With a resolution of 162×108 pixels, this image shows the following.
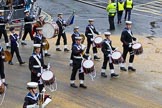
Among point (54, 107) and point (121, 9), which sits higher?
point (121, 9)

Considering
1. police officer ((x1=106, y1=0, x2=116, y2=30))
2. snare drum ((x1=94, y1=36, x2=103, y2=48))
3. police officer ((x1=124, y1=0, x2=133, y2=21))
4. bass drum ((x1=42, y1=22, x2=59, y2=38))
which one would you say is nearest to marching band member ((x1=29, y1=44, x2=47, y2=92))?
snare drum ((x1=94, y1=36, x2=103, y2=48))

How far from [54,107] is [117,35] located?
425 inches

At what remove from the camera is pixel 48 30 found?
19.9 meters

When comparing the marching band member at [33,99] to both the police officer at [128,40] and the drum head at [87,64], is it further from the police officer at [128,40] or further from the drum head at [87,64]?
the police officer at [128,40]

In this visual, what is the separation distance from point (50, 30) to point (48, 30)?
0.36 ft

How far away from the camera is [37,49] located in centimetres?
1500

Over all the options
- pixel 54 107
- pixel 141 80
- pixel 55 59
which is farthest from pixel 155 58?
pixel 54 107

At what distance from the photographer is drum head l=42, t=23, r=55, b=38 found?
1977cm

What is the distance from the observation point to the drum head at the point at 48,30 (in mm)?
19773

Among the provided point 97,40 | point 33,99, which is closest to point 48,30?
point 97,40

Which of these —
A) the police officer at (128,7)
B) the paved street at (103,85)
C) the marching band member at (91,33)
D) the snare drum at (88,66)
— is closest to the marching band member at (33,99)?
the paved street at (103,85)

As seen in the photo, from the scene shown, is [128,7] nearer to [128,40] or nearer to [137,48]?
[128,40]

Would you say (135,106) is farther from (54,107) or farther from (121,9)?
(121,9)

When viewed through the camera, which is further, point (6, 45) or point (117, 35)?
point (117, 35)
